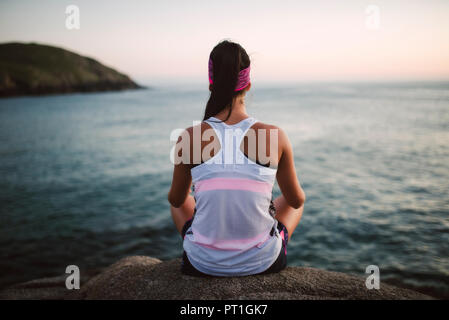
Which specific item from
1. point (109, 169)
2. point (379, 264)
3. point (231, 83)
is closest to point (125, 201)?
point (109, 169)

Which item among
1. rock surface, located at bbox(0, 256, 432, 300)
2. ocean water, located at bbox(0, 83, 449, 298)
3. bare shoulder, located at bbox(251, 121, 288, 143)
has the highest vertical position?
bare shoulder, located at bbox(251, 121, 288, 143)

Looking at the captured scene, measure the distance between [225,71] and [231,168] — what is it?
80cm

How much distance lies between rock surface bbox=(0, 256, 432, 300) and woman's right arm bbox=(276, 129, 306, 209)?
84 cm

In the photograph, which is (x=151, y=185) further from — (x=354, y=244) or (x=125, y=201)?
(x=354, y=244)

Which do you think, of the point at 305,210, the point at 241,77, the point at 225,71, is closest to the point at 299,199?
the point at 241,77

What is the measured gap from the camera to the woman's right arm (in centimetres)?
235

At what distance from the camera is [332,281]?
3.15 m

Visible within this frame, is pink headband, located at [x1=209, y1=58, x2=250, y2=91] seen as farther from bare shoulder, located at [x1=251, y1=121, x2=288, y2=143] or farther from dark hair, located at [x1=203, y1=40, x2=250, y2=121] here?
bare shoulder, located at [x1=251, y1=121, x2=288, y2=143]

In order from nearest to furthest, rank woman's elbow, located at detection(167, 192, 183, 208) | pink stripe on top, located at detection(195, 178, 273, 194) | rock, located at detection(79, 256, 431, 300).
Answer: pink stripe on top, located at detection(195, 178, 273, 194) < rock, located at detection(79, 256, 431, 300) < woman's elbow, located at detection(167, 192, 183, 208)

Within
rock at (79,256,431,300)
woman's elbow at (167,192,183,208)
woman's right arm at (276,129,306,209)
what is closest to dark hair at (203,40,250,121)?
woman's right arm at (276,129,306,209)

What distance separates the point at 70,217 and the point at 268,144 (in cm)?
801

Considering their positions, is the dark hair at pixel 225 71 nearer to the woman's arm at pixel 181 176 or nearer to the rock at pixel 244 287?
the woman's arm at pixel 181 176

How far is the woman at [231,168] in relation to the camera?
88.8 inches

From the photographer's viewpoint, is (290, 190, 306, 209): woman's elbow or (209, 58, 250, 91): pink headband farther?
(290, 190, 306, 209): woman's elbow
